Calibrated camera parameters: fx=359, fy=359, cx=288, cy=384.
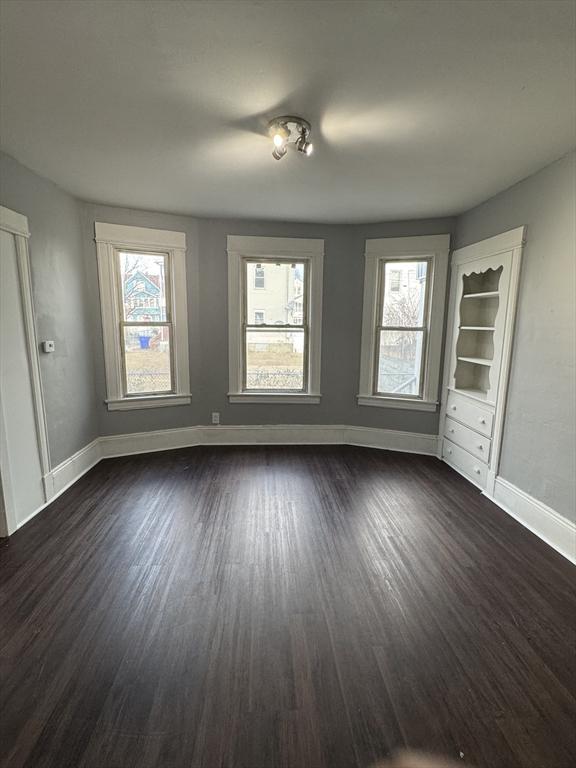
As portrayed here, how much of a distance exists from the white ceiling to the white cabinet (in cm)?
67

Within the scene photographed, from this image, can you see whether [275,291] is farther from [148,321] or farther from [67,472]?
[67,472]

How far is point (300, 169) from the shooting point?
8.44 ft

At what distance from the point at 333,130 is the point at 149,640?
283 cm

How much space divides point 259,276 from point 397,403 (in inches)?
85.3

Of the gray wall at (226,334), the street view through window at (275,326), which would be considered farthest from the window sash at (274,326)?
the gray wall at (226,334)

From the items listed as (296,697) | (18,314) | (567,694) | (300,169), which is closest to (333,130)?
(300,169)

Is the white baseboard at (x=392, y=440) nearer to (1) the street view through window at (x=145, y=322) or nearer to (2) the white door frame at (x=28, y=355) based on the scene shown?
(1) the street view through window at (x=145, y=322)

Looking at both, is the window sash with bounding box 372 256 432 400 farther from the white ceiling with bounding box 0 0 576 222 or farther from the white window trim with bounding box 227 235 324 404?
the white ceiling with bounding box 0 0 576 222

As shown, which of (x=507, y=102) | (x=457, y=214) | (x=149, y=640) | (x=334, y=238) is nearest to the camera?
(x=149, y=640)

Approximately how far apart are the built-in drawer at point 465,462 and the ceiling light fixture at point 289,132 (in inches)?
115

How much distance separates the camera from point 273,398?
14.1ft

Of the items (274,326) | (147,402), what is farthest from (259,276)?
(147,402)

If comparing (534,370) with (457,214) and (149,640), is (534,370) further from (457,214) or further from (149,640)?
(149,640)

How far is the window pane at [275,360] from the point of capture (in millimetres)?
4242
